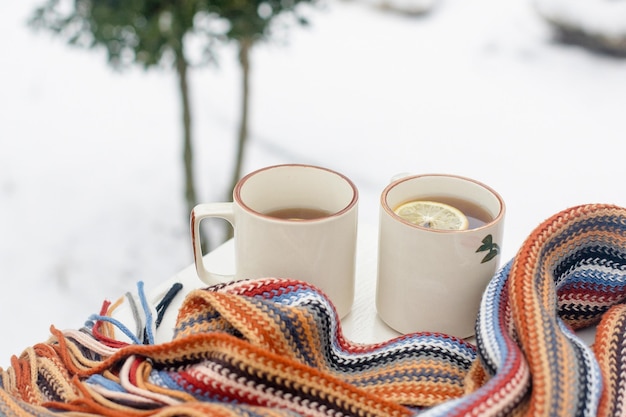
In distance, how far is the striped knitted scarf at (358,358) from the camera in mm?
434

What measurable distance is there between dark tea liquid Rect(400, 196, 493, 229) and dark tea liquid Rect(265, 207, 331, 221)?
83mm

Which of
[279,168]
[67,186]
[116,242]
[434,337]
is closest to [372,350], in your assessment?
[434,337]

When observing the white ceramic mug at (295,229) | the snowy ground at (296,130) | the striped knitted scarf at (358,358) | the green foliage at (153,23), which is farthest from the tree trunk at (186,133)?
the striped knitted scarf at (358,358)

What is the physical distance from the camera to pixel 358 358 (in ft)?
1.72

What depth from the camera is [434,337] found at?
52 centimetres

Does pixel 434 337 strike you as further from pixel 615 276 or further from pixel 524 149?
pixel 524 149

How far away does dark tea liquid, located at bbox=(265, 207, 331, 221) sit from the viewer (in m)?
0.61

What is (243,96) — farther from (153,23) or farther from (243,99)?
(153,23)

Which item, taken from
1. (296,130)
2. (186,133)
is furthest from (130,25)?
(296,130)

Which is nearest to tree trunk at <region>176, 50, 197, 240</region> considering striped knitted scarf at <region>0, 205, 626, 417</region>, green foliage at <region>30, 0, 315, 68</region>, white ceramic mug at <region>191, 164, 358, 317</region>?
green foliage at <region>30, 0, 315, 68</region>

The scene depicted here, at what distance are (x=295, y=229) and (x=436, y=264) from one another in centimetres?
11

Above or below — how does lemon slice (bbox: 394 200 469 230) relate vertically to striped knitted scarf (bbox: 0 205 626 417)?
above

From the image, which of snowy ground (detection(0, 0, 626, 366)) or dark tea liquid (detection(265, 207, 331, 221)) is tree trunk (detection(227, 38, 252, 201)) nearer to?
snowy ground (detection(0, 0, 626, 366))

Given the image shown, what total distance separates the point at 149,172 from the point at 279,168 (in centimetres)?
108
